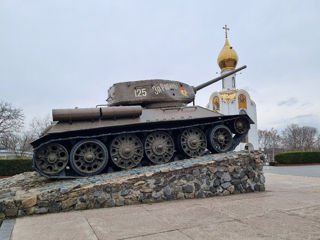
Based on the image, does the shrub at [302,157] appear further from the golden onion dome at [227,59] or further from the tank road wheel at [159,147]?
the tank road wheel at [159,147]

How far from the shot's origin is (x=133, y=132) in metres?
9.37

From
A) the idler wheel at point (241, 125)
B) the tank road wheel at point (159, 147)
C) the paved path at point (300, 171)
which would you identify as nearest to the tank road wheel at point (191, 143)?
the tank road wheel at point (159, 147)

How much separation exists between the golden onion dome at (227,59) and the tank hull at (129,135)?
33.4 m

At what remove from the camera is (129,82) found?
34.1 feet

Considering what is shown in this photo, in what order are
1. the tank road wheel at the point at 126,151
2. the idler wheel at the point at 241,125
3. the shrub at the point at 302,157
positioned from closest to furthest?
the tank road wheel at the point at 126,151 < the idler wheel at the point at 241,125 < the shrub at the point at 302,157

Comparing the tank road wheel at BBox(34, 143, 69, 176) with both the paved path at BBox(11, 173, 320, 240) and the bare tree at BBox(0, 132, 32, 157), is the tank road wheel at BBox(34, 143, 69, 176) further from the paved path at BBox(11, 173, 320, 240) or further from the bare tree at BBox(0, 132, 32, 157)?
the bare tree at BBox(0, 132, 32, 157)

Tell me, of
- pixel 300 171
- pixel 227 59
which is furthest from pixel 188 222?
A: pixel 227 59

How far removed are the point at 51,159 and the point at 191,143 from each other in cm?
509

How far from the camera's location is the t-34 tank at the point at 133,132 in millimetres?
8656

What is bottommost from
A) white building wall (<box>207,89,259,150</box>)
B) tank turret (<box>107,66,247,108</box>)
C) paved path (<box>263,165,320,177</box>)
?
paved path (<box>263,165,320,177</box>)

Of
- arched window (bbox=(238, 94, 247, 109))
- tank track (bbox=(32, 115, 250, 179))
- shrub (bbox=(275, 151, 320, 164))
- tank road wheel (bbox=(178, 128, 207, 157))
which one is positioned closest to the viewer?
tank track (bbox=(32, 115, 250, 179))

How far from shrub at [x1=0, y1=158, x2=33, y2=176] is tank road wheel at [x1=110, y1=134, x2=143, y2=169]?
44.1 ft

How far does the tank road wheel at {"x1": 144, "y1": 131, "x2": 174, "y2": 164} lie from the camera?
9781 mm

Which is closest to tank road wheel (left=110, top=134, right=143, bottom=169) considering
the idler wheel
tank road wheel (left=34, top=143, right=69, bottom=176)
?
tank road wheel (left=34, top=143, right=69, bottom=176)
